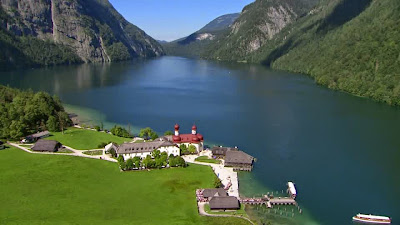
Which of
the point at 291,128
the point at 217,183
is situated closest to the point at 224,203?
the point at 217,183

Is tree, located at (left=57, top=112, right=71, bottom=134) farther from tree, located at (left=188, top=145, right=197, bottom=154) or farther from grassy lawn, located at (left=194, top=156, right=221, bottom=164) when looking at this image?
grassy lawn, located at (left=194, top=156, right=221, bottom=164)

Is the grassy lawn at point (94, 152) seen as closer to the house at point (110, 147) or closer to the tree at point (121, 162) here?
the house at point (110, 147)

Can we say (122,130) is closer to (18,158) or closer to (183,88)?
(18,158)

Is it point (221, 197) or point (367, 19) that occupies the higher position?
point (367, 19)

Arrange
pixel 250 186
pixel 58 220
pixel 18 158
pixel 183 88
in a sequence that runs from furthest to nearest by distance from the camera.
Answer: pixel 183 88
pixel 18 158
pixel 250 186
pixel 58 220

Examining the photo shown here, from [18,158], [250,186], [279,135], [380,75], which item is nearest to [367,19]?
[380,75]
